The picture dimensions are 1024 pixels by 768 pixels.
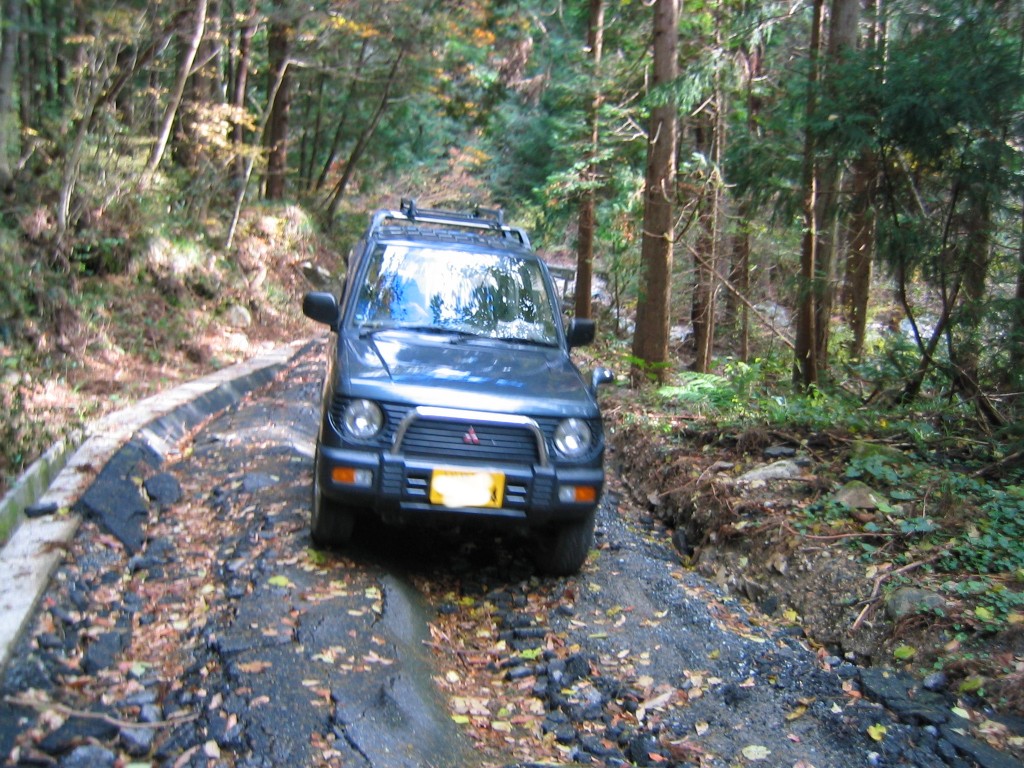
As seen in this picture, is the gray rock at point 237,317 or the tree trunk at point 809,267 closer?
the tree trunk at point 809,267

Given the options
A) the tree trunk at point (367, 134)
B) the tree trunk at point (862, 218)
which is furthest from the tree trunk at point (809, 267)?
the tree trunk at point (367, 134)

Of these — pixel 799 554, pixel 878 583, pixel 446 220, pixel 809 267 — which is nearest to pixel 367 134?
pixel 809 267

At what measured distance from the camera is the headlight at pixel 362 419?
485 cm

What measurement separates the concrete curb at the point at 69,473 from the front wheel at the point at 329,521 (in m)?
1.41

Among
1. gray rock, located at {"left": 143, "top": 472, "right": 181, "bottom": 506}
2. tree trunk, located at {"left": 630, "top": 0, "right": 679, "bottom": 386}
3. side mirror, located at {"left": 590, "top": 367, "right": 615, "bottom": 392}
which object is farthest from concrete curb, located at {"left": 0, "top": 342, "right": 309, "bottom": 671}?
tree trunk, located at {"left": 630, "top": 0, "right": 679, "bottom": 386}

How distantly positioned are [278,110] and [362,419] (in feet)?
59.2

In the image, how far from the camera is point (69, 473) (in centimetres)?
627

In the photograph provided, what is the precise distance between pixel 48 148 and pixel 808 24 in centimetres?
1294

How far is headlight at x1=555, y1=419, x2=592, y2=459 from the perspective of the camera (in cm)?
503

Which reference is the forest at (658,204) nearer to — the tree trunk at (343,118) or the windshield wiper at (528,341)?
the tree trunk at (343,118)

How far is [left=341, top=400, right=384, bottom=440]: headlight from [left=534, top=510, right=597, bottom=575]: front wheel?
135cm

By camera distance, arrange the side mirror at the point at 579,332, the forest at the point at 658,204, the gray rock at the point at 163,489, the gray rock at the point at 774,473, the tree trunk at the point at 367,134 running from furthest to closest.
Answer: the tree trunk at the point at 367,134
the forest at the point at 658,204
the gray rock at the point at 774,473
the gray rock at the point at 163,489
the side mirror at the point at 579,332

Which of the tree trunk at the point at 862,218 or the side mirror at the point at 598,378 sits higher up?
the tree trunk at the point at 862,218

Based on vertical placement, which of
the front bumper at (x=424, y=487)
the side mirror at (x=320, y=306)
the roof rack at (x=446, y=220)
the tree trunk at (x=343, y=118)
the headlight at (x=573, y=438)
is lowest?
the front bumper at (x=424, y=487)
